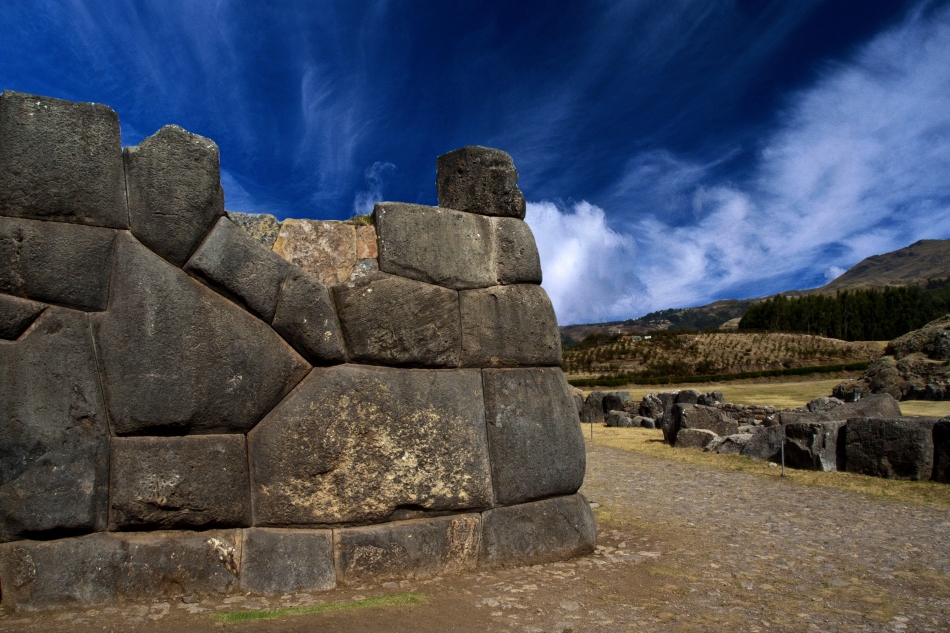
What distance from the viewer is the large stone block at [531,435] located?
191 inches

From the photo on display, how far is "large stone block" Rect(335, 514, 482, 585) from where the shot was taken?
4.27 m

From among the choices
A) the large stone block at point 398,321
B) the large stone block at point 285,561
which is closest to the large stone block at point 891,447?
the large stone block at point 398,321

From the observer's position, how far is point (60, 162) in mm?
3877

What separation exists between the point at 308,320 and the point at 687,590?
Answer: 3.37 meters

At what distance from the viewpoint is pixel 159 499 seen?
393 cm

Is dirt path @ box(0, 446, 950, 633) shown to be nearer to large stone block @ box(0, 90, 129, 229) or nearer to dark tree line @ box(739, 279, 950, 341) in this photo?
large stone block @ box(0, 90, 129, 229)

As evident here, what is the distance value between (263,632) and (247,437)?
4.19ft

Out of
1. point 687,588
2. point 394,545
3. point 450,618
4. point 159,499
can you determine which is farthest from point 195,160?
point 687,588

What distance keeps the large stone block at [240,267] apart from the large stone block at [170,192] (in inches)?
3.7

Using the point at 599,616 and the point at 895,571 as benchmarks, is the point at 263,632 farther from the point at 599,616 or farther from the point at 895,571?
the point at 895,571

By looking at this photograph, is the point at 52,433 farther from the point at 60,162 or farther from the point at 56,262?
the point at 60,162

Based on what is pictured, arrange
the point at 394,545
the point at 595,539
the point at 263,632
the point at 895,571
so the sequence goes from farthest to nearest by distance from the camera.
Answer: the point at 595,539
the point at 895,571
the point at 394,545
the point at 263,632

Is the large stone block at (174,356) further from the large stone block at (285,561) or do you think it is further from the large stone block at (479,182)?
the large stone block at (479,182)

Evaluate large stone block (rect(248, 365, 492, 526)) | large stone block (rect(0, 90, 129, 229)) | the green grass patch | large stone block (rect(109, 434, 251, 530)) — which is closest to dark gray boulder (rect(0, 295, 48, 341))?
large stone block (rect(0, 90, 129, 229))
